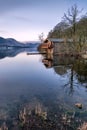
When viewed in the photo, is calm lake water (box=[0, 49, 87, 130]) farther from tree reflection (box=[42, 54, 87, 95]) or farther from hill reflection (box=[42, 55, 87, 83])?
hill reflection (box=[42, 55, 87, 83])

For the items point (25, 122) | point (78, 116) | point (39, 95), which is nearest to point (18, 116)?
point (25, 122)

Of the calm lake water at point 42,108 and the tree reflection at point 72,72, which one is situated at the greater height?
the calm lake water at point 42,108

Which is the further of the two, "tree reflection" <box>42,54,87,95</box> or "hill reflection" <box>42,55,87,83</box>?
"hill reflection" <box>42,55,87,83</box>

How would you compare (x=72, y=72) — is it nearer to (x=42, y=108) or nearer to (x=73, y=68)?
(x=73, y=68)

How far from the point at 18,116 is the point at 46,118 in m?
1.21

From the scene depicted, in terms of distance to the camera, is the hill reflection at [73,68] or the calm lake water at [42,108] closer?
the calm lake water at [42,108]

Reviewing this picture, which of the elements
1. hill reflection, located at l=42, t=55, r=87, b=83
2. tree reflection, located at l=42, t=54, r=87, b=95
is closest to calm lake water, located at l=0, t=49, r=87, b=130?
tree reflection, located at l=42, t=54, r=87, b=95

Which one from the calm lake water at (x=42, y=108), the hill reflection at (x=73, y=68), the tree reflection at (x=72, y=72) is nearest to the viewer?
the calm lake water at (x=42, y=108)

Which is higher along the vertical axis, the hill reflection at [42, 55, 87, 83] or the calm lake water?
the calm lake water

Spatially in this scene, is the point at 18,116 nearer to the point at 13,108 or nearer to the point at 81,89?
the point at 13,108

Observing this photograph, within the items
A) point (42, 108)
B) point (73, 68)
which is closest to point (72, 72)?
point (73, 68)

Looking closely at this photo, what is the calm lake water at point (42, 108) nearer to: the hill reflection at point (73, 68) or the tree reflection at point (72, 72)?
the tree reflection at point (72, 72)

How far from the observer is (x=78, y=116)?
32.7 feet

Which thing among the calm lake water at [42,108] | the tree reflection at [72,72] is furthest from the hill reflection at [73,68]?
the calm lake water at [42,108]
